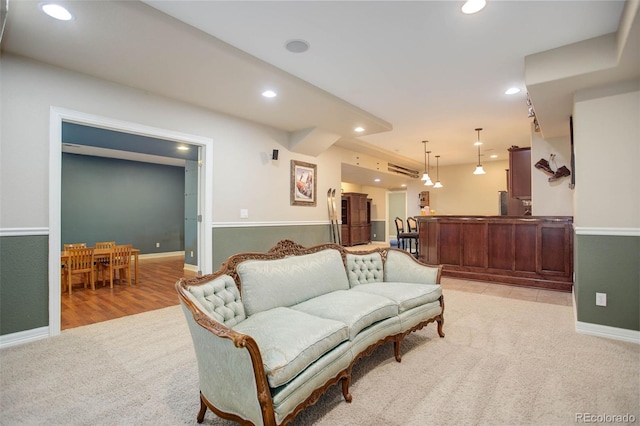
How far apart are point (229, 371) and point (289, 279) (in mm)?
997

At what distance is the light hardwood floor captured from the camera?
3.58m

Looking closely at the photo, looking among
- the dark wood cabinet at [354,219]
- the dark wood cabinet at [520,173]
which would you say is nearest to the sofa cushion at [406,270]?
the dark wood cabinet at [520,173]

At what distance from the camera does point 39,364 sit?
7.89 ft

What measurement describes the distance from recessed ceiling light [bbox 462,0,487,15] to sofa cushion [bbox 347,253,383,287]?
2.27 metres

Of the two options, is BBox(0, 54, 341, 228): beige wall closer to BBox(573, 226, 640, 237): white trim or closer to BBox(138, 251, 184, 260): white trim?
BBox(573, 226, 640, 237): white trim

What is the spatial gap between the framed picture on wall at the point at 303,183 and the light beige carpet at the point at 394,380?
3001mm

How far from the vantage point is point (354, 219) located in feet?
36.3

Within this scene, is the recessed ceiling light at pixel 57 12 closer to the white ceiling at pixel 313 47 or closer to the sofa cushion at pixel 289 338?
the white ceiling at pixel 313 47

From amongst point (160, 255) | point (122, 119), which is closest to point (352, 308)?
point (122, 119)

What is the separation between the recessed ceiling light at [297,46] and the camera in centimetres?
285

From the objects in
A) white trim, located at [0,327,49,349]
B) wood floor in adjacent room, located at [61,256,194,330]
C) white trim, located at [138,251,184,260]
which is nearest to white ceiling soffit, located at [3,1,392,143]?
→ white trim, located at [0,327,49,349]

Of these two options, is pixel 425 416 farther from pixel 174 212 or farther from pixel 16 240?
pixel 174 212

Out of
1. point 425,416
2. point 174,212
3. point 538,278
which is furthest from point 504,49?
point 174,212

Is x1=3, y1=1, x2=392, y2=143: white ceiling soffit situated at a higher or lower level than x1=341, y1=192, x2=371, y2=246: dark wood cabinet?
higher
